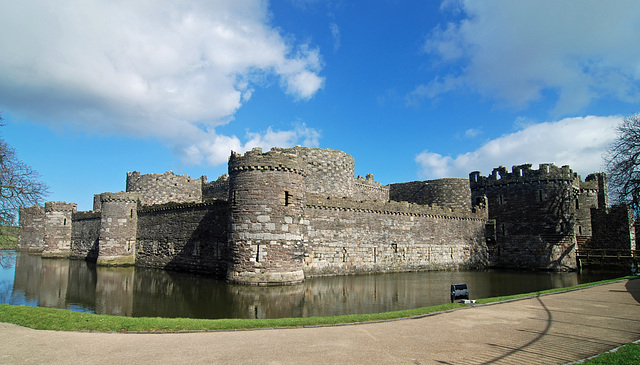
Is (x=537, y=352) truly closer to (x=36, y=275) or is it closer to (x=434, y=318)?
(x=434, y=318)

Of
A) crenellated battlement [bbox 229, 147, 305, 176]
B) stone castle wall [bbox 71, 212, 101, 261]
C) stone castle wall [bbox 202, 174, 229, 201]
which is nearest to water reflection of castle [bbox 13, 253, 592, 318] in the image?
crenellated battlement [bbox 229, 147, 305, 176]

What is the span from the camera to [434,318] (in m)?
11.2

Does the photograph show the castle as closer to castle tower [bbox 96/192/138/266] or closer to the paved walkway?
castle tower [bbox 96/192/138/266]

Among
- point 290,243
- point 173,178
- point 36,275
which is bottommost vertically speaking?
point 36,275

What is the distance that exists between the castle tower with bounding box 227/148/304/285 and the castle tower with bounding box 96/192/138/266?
56.4ft

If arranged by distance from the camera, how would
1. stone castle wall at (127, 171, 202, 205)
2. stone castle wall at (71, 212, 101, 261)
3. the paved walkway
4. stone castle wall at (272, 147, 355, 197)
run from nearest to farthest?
the paved walkway → stone castle wall at (272, 147, 355, 197) → stone castle wall at (127, 171, 202, 205) → stone castle wall at (71, 212, 101, 261)

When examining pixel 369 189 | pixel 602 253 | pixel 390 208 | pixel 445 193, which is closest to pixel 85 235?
pixel 369 189

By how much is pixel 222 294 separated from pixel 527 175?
28809 mm

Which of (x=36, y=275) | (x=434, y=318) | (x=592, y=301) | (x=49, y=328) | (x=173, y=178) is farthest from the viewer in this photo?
(x=173, y=178)

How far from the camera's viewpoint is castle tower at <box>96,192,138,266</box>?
32719 millimetres

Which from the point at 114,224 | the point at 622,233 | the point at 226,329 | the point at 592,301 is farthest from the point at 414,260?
the point at 114,224

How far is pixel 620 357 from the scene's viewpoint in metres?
6.75

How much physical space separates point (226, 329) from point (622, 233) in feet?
121

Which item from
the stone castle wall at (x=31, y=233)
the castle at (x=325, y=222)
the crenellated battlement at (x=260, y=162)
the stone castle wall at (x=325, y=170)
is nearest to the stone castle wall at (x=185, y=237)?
the castle at (x=325, y=222)
